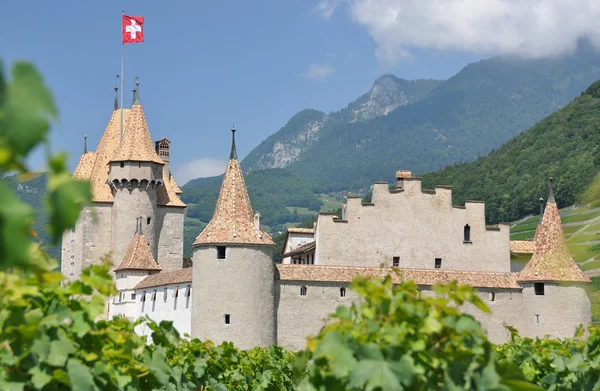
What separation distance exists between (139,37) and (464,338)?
64929 millimetres

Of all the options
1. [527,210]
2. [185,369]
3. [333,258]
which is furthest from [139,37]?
[185,369]

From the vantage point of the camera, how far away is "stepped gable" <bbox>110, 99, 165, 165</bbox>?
2360 inches

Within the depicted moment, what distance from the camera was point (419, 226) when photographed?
162ft

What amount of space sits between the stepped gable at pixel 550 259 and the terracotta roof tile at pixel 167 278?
1525 cm

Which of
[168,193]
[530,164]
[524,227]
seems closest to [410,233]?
[168,193]

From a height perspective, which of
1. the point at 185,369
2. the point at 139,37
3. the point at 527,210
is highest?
the point at 139,37

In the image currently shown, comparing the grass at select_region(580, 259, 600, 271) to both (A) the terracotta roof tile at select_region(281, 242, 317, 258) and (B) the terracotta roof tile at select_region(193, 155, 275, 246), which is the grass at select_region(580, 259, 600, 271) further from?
(B) the terracotta roof tile at select_region(193, 155, 275, 246)

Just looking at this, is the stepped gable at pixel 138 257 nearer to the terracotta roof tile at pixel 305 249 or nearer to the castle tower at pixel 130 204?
the castle tower at pixel 130 204

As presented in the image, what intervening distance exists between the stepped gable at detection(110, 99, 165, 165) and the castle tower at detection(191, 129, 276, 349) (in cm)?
1714

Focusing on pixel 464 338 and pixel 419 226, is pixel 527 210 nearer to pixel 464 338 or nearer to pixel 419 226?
pixel 419 226

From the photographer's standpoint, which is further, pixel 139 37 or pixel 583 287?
pixel 139 37

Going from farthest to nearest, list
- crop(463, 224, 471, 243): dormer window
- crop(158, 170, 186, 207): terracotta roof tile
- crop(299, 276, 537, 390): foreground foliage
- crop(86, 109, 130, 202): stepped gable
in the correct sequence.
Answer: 1. crop(158, 170, 186, 207): terracotta roof tile
2. crop(86, 109, 130, 202): stepped gable
3. crop(463, 224, 471, 243): dormer window
4. crop(299, 276, 537, 390): foreground foliage

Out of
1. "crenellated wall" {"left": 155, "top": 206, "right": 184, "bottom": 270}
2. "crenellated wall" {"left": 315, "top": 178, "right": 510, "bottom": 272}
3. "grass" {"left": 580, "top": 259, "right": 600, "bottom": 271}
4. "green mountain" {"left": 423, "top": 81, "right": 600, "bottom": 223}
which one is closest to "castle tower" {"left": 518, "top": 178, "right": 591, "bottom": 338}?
"crenellated wall" {"left": 315, "top": 178, "right": 510, "bottom": 272}

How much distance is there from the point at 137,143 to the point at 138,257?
7606 millimetres
